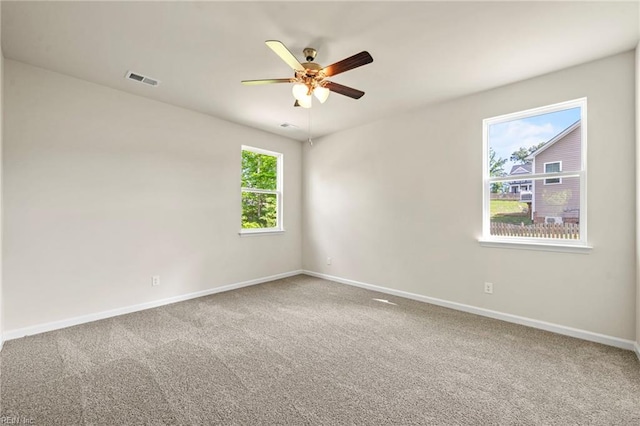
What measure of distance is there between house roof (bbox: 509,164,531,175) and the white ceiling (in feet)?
3.09

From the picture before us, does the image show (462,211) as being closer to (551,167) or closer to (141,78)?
(551,167)

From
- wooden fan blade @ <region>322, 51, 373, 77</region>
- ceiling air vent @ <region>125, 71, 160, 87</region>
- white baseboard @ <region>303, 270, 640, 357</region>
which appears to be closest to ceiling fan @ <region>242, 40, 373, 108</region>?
wooden fan blade @ <region>322, 51, 373, 77</region>

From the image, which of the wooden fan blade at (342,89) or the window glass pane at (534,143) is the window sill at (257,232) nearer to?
the wooden fan blade at (342,89)

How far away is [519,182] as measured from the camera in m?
3.17

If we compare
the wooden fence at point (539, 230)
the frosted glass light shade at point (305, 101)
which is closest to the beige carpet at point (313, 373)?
the wooden fence at point (539, 230)

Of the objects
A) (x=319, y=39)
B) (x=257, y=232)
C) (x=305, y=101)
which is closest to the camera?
(x=319, y=39)

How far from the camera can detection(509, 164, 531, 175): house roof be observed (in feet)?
10.2

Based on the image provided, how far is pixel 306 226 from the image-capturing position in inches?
217

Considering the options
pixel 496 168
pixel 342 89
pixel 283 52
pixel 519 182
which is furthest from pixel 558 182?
pixel 283 52

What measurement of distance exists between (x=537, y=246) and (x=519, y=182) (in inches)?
28.8

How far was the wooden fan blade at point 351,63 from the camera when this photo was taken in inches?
78.4

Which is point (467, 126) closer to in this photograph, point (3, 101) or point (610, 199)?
point (610, 199)

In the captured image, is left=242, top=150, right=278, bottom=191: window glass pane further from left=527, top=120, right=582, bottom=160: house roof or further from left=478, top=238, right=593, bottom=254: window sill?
left=527, top=120, right=582, bottom=160: house roof

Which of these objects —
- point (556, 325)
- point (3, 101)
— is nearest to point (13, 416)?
point (3, 101)
